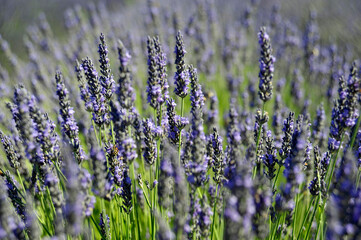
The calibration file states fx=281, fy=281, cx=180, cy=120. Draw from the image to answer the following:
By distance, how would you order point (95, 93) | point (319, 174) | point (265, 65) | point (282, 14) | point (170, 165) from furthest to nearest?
point (282, 14)
point (265, 65)
point (95, 93)
point (319, 174)
point (170, 165)

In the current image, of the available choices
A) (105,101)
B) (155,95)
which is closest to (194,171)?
(155,95)

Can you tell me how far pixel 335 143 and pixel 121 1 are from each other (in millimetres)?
14767

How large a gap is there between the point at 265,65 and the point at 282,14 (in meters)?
9.88

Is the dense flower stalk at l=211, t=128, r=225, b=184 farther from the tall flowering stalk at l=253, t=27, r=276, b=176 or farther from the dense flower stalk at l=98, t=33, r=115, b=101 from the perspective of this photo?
the dense flower stalk at l=98, t=33, r=115, b=101

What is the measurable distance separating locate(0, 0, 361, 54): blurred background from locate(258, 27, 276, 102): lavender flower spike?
483 cm

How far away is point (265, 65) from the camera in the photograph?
2.38 m

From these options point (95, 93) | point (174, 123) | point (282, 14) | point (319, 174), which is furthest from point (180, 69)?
point (282, 14)

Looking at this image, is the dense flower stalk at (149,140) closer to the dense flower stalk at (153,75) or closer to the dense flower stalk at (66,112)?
the dense flower stalk at (153,75)

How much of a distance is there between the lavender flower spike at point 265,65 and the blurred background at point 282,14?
15.8 feet

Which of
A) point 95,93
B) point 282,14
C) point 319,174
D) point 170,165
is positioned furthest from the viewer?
point 282,14

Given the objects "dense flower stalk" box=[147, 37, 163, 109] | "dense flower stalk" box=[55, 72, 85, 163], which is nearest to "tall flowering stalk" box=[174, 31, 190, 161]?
"dense flower stalk" box=[147, 37, 163, 109]

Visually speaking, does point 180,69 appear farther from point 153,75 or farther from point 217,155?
point 217,155

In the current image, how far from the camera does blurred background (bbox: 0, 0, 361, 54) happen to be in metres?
7.20

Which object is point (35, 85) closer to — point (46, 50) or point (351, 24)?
point (46, 50)
